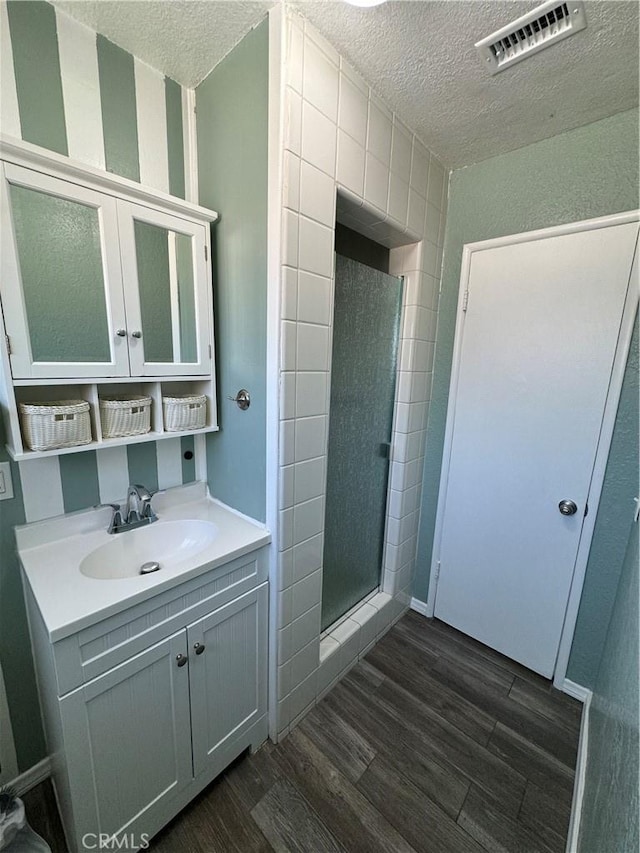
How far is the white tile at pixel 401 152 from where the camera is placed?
54.6 inches

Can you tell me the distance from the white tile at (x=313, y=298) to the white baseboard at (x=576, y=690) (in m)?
1.98

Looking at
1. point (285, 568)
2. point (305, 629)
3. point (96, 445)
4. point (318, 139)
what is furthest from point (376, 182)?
point (305, 629)

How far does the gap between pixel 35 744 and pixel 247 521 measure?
1030mm

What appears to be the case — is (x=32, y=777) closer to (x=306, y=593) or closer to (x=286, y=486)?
(x=306, y=593)

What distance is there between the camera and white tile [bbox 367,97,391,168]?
1271mm

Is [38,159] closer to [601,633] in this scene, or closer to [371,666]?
[371,666]

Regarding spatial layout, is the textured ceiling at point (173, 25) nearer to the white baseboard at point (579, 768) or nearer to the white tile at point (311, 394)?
the white tile at point (311, 394)

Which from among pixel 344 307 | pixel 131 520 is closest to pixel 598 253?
pixel 344 307

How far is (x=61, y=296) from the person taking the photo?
1.02 m

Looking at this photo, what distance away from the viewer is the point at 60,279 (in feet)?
3.32

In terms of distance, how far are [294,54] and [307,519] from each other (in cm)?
145

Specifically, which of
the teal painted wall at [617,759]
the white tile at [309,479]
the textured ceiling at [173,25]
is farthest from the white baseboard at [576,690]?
the textured ceiling at [173,25]

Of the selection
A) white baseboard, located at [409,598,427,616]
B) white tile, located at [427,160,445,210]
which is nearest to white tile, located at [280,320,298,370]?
white tile, located at [427,160,445,210]

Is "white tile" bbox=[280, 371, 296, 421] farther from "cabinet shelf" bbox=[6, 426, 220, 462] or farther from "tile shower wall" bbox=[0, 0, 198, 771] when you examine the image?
"tile shower wall" bbox=[0, 0, 198, 771]
